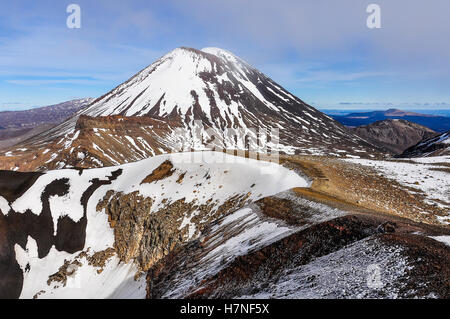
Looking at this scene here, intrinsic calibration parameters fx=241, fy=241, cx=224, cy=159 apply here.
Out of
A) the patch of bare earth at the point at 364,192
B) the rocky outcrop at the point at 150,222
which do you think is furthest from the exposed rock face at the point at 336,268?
the rocky outcrop at the point at 150,222

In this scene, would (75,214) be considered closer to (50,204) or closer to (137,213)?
(50,204)

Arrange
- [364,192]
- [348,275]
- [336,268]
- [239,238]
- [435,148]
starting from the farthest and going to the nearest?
[435,148]
[364,192]
[239,238]
[336,268]
[348,275]

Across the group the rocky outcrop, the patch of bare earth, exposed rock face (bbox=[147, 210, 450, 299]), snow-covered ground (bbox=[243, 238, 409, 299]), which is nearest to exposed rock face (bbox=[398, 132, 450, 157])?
the patch of bare earth

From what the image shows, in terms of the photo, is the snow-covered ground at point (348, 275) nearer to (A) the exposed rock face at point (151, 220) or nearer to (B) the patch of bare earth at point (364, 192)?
Answer: (B) the patch of bare earth at point (364, 192)

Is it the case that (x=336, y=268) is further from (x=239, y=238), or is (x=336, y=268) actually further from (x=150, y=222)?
(x=150, y=222)

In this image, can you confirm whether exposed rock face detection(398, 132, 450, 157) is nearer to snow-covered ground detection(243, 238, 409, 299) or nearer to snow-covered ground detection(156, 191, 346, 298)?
snow-covered ground detection(156, 191, 346, 298)

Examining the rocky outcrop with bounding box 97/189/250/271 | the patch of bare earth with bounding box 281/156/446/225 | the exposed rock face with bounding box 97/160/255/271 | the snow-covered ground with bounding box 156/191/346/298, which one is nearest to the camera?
the snow-covered ground with bounding box 156/191/346/298

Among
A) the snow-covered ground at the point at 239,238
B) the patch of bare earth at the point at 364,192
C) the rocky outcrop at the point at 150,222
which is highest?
the patch of bare earth at the point at 364,192

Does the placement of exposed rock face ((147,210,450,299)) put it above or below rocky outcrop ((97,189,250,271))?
above

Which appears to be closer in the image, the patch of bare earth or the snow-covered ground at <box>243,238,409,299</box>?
the snow-covered ground at <box>243,238,409,299</box>

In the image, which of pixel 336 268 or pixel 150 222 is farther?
pixel 150 222

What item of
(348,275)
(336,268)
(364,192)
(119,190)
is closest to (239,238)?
(336,268)
